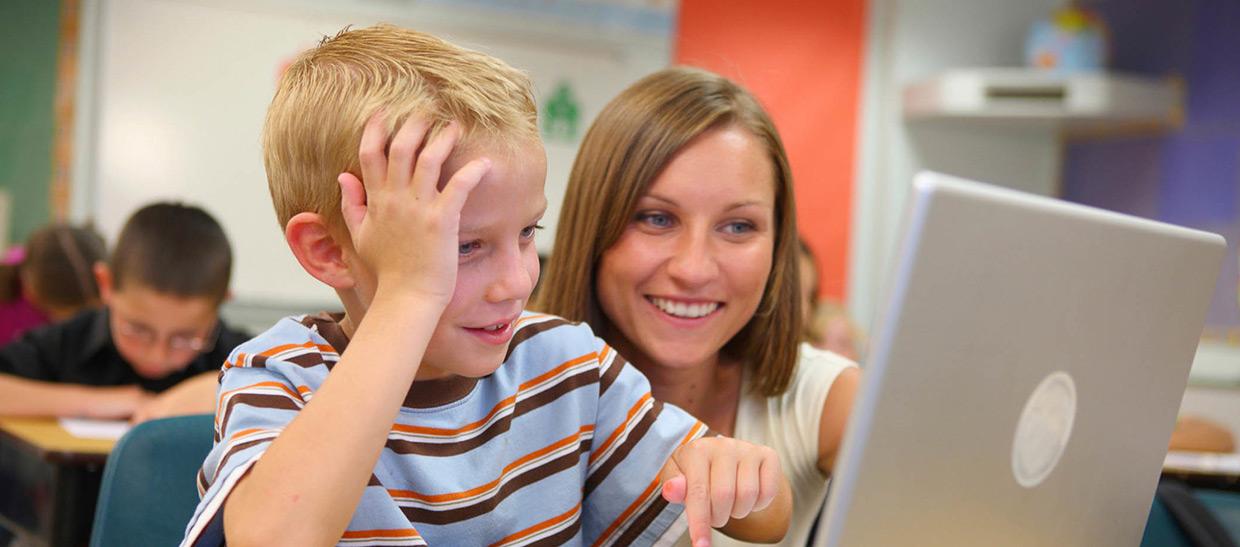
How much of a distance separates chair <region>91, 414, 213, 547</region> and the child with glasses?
3.56 feet

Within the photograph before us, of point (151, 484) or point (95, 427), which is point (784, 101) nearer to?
point (95, 427)

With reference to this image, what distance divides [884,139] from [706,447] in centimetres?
417

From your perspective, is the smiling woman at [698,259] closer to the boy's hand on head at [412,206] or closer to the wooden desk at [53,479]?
the boy's hand on head at [412,206]

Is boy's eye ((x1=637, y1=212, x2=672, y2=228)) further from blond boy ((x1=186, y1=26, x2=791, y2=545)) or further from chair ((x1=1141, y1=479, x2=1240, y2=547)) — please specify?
chair ((x1=1141, y1=479, x2=1240, y2=547))

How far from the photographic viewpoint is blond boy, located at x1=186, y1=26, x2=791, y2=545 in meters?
0.75

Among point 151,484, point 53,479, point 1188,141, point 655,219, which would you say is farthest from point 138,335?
point 1188,141

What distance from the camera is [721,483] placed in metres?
0.88

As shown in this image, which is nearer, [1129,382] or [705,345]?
[1129,382]

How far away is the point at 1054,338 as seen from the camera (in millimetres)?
705

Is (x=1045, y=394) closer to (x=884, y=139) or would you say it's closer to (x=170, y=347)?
(x=170, y=347)

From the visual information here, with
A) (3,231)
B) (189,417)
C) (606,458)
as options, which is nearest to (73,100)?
(3,231)

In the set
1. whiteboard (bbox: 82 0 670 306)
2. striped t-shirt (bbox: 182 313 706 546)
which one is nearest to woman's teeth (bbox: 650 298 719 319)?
striped t-shirt (bbox: 182 313 706 546)

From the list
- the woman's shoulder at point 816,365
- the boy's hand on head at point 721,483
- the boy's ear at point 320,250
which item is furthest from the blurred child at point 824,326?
the boy's ear at point 320,250

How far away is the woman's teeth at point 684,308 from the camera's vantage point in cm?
134
